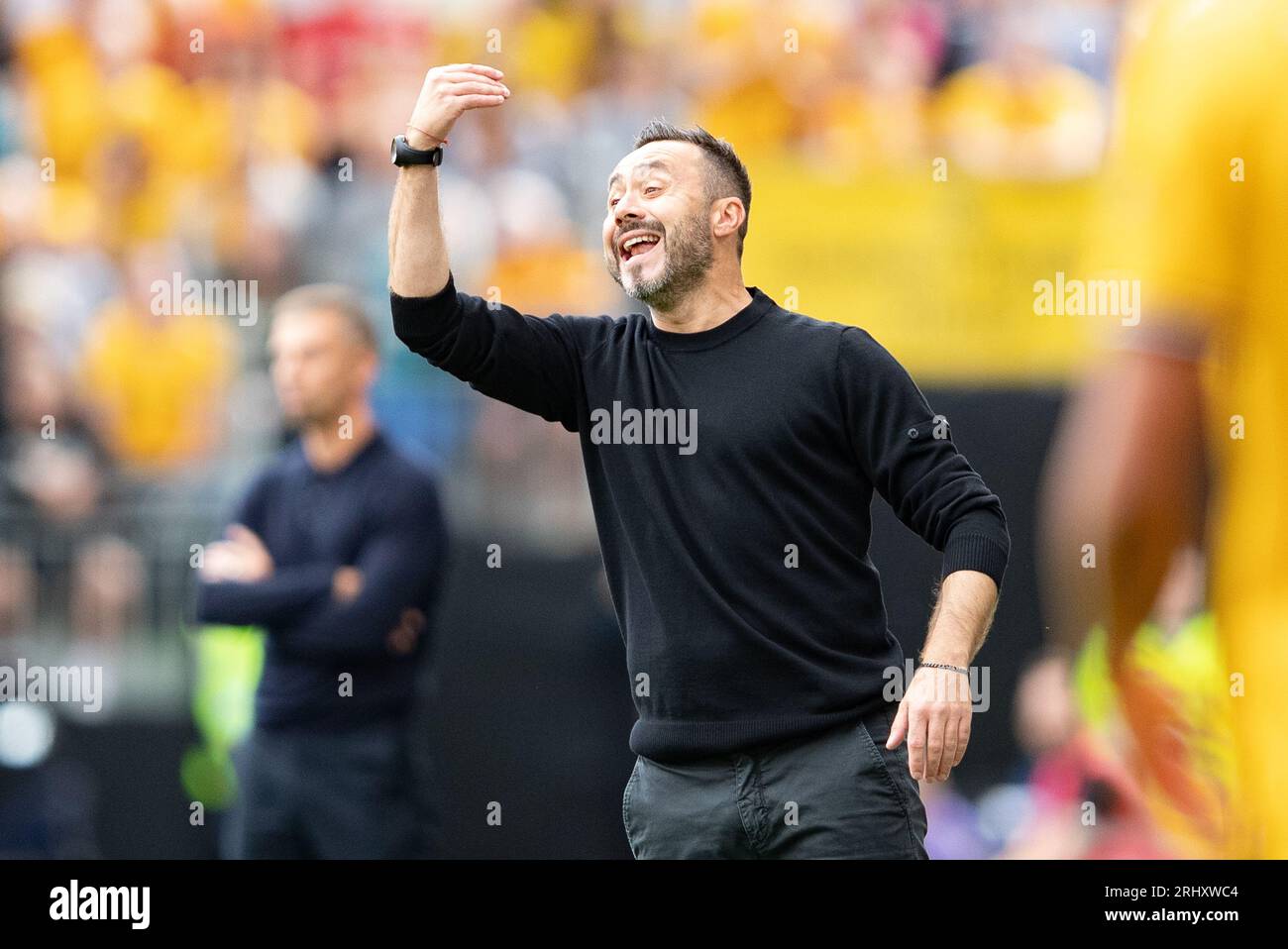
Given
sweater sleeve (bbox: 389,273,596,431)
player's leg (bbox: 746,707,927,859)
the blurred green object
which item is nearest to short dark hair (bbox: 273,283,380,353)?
the blurred green object

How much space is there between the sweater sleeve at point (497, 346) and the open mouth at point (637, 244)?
140 mm

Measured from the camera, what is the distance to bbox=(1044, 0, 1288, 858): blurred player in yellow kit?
63.5 inches

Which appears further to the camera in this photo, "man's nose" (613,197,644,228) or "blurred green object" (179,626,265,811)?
"blurred green object" (179,626,265,811)

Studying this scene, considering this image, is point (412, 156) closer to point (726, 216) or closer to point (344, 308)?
point (726, 216)

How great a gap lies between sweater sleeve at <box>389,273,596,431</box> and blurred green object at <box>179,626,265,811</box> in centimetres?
228

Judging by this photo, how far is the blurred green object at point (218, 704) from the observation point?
5043 mm

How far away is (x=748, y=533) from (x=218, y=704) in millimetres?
2847

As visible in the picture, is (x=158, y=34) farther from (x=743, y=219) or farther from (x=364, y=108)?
(x=743, y=219)

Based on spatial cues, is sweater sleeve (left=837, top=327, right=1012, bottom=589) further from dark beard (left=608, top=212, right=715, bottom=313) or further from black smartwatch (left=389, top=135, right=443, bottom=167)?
black smartwatch (left=389, top=135, right=443, bottom=167)

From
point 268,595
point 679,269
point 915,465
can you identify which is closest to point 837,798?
point 915,465

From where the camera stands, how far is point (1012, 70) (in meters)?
5.18

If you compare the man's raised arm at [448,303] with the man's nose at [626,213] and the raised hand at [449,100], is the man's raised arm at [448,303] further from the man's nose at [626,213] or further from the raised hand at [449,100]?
the man's nose at [626,213]

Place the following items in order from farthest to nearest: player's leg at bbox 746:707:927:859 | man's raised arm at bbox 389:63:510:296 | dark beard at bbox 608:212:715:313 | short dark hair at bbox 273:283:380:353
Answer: short dark hair at bbox 273:283:380:353, dark beard at bbox 608:212:715:313, man's raised arm at bbox 389:63:510:296, player's leg at bbox 746:707:927:859
